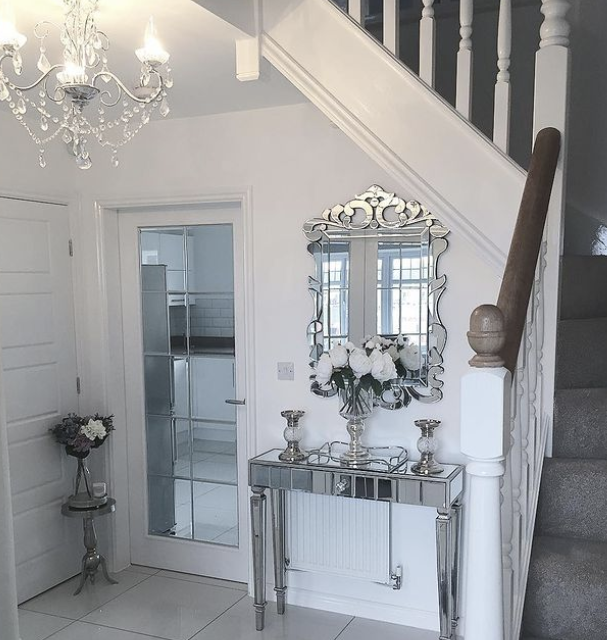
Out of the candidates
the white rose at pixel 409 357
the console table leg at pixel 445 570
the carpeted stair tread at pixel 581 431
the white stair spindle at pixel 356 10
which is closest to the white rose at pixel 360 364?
the white rose at pixel 409 357

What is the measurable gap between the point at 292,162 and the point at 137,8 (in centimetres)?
133

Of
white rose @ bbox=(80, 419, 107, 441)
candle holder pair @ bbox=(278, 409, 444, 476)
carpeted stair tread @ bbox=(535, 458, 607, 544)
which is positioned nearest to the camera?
carpeted stair tread @ bbox=(535, 458, 607, 544)

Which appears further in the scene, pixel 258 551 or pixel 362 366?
pixel 258 551

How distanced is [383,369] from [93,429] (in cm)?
164

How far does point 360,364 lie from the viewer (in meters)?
2.89

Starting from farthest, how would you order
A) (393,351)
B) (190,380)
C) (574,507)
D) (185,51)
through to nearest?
1. (190,380)
2. (393,351)
3. (185,51)
4. (574,507)

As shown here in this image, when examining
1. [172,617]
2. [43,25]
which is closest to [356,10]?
[43,25]

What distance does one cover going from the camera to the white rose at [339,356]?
2.93 meters

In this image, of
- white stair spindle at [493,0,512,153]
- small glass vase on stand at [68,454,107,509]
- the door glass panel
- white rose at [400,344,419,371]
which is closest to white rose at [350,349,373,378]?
white rose at [400,344,419,371]

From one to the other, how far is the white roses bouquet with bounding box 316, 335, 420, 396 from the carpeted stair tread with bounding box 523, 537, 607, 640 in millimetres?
1188

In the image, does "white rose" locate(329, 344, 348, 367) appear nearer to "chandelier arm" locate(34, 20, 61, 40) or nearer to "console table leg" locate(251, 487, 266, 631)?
"console table leg" locate(251, 487, 266, 631)

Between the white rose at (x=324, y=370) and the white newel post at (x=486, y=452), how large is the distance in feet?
5.46

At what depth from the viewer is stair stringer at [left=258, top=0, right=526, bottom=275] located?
7.13 feet

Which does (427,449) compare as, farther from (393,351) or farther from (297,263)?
(297,263)
